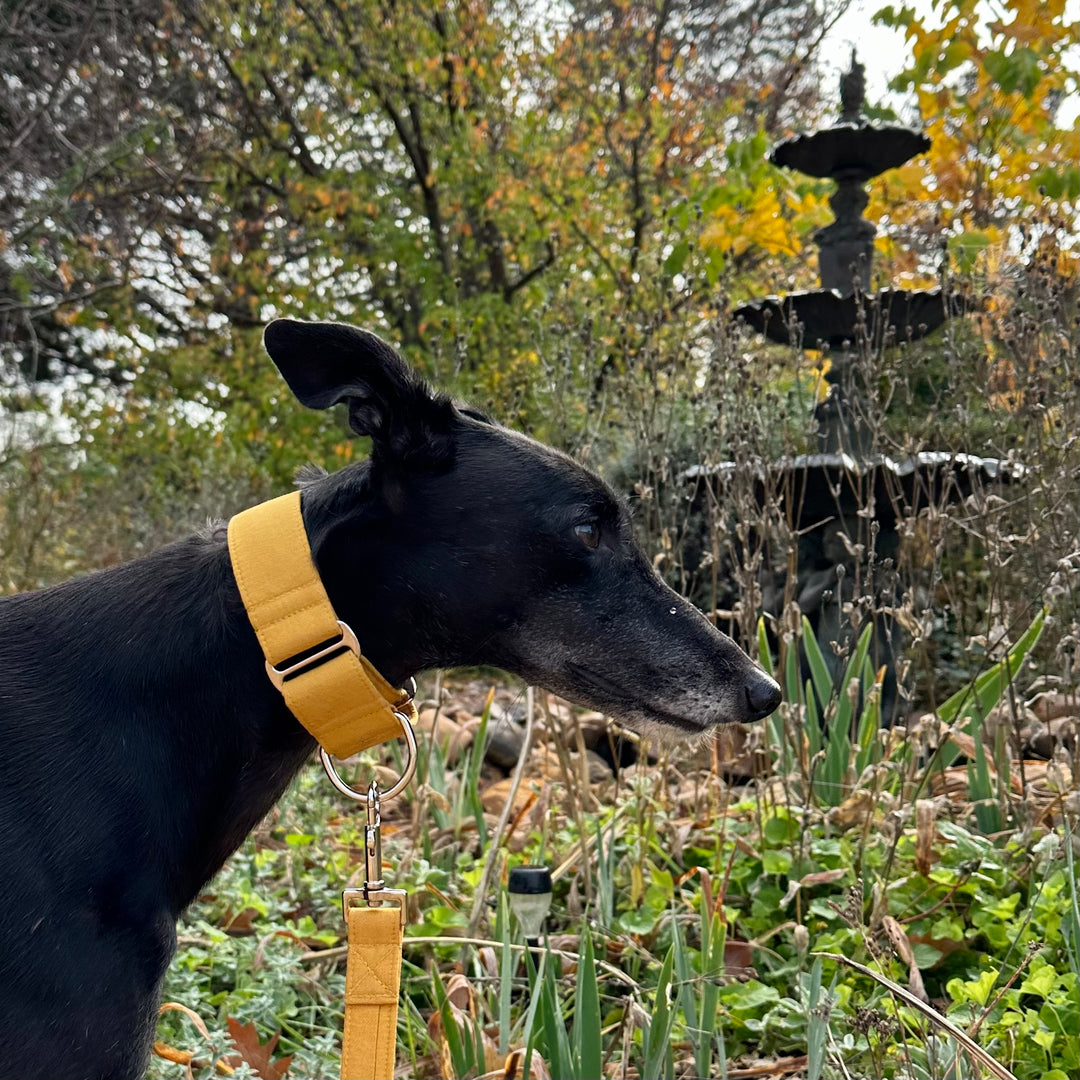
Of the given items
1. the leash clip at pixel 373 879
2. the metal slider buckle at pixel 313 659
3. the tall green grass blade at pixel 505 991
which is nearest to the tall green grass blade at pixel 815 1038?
the tall green grass blade at pixel 505 991

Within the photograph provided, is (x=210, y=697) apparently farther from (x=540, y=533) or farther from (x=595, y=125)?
(x=595, y=125)

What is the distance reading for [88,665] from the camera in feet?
5.99

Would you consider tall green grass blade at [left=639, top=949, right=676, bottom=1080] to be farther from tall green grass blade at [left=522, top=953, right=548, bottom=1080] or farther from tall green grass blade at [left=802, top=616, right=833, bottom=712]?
tall green grass blade at [left=802, top=616, right=833, bottom=712]

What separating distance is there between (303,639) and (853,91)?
600 cm

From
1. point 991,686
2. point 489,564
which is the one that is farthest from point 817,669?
point 489,564

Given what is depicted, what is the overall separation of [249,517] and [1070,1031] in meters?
2.19

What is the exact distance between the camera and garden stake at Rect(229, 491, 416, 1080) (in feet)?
5.88

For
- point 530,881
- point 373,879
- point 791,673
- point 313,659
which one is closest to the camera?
point 313,659

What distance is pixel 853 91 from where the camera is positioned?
650cm

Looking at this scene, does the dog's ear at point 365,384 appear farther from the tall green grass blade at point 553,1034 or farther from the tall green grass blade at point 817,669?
the tall green grass blade at point 817,669

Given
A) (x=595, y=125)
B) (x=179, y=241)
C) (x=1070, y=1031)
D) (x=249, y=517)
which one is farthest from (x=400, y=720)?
(x=179, y=241)

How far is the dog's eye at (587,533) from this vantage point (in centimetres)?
210

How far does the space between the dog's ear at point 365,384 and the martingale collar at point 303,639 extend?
0.25 meters

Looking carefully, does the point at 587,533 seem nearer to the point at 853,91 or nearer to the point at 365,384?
the point at 365,384
